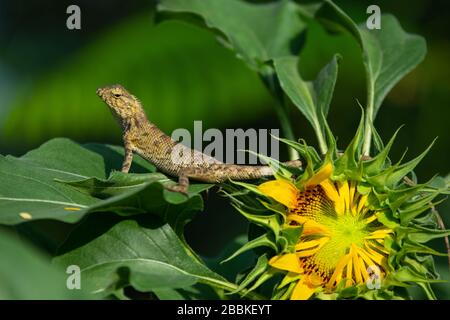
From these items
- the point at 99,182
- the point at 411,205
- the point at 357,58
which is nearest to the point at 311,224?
the point at 411,205

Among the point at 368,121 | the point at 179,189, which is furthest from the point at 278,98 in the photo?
the point at 179,189

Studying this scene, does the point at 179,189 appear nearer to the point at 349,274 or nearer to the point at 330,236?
the point at 330,236

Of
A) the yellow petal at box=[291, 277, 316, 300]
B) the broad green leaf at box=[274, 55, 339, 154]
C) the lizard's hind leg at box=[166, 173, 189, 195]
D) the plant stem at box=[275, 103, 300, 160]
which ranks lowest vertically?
the yellow petal at box=[291, 277, 316, 300]

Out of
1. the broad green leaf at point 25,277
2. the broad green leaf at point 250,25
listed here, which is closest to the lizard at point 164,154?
the broad green leaf at point 250,25

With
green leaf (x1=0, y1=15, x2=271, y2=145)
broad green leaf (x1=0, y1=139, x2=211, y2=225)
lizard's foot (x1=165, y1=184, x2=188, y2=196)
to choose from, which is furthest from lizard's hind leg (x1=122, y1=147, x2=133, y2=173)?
green leaf (x1=0, y1=15, x2=271, y2=145)

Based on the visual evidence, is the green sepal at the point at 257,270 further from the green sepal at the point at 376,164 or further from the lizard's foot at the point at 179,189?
the green sepal at the point at 376,164

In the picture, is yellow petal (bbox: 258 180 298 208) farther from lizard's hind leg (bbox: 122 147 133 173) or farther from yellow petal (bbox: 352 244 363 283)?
lizard's hind leg (bbox: 122 147 133 173)
